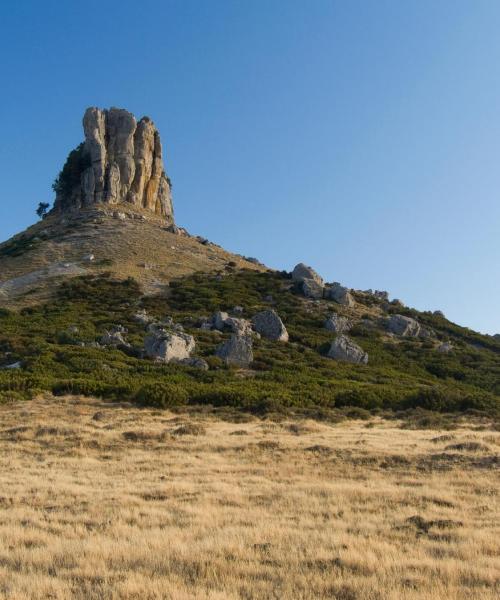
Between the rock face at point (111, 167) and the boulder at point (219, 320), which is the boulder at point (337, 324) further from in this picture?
the rock face at point (111, 167)

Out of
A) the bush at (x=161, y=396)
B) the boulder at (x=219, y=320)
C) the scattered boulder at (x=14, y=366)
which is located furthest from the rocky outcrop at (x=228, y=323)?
the bush at (x=161, y=396)

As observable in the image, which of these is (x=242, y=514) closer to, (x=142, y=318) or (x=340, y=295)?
(x=142, y=318)

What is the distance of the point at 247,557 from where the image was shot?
7523 millimetres

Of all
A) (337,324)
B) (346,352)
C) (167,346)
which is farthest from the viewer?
(337,324)

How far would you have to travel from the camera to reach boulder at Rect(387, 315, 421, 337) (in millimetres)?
54875

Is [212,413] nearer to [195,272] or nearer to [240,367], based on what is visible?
[240,367]

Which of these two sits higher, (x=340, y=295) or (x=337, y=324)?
(x=340, y=295)

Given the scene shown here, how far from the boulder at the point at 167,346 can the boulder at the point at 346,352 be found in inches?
477

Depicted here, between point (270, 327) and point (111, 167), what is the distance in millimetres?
52361

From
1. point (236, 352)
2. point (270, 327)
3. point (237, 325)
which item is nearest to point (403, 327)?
point (270, 327)

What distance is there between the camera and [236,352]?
38000 millimetres

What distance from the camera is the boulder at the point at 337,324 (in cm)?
5212

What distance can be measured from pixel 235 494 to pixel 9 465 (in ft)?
22.1

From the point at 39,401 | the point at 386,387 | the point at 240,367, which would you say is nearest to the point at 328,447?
the point at 39,401
